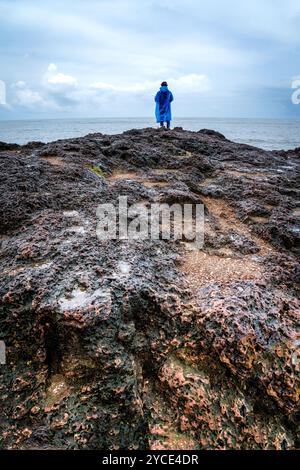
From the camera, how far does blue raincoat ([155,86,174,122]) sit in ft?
50.5

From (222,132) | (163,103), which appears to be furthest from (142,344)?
(222,132)

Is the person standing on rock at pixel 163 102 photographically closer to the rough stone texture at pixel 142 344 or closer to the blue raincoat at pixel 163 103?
the blue raincoat at pixel 163 103

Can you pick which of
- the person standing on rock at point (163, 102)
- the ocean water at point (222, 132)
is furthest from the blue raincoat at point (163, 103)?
the ocean water at point (222, 132)

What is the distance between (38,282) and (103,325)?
0.91 m

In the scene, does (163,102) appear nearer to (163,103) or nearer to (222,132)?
(163,103)

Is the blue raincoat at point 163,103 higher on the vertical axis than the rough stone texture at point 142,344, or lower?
higher

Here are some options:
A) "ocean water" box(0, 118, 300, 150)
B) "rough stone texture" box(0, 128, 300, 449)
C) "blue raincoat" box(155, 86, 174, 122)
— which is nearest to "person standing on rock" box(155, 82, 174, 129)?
"blue raincoat" box(155, 86, 174, 122)

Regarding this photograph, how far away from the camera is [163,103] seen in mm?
15562

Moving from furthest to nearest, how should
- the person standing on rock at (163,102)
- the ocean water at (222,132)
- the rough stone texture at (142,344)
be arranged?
the ocean water at (222,132), the person standing on rock at (163,102), the rough stone texture at (142,344)

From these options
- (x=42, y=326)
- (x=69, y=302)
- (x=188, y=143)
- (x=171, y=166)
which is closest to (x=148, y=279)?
(x=69, y=302)

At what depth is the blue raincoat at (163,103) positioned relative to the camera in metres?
15.4

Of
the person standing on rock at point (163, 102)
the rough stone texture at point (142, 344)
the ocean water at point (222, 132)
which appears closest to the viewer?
the rough stone texture at point (142, 344)

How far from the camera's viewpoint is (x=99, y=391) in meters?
2.75

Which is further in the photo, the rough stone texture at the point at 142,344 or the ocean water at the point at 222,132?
the ocean water at the point at 222,132
